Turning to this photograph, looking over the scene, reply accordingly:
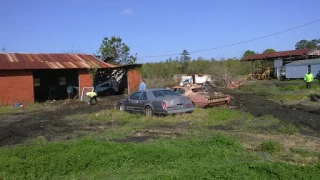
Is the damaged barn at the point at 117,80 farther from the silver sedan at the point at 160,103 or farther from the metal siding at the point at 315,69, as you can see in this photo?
the metal siding at the point at 315,69

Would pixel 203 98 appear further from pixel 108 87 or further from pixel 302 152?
pixel 108 87

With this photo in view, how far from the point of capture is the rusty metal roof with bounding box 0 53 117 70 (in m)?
26.2

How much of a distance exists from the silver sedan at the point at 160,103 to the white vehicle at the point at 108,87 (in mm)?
16854

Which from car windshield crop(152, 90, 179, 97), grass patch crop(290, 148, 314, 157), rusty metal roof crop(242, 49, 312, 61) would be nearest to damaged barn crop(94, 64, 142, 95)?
car windshield crop(152, 90, 179, 97)

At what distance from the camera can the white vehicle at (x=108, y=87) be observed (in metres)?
32.7

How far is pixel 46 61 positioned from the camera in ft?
94.4

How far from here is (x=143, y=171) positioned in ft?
21.9

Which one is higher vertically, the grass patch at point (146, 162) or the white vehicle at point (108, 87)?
the white vehicle at point (108, 87)

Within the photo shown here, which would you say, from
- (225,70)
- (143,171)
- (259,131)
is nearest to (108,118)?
(259,131)

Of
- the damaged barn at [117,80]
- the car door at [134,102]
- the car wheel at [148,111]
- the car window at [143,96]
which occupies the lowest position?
the car wheel at [148,111]

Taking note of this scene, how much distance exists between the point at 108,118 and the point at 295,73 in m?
37.3

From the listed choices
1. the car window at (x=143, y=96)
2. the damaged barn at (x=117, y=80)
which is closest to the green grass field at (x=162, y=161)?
the car window at (x=143, y=96)

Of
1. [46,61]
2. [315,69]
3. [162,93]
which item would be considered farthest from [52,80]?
[315,69]

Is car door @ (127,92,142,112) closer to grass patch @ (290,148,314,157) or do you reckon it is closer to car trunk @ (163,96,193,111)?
car trunk @ (163,96,193,111)
